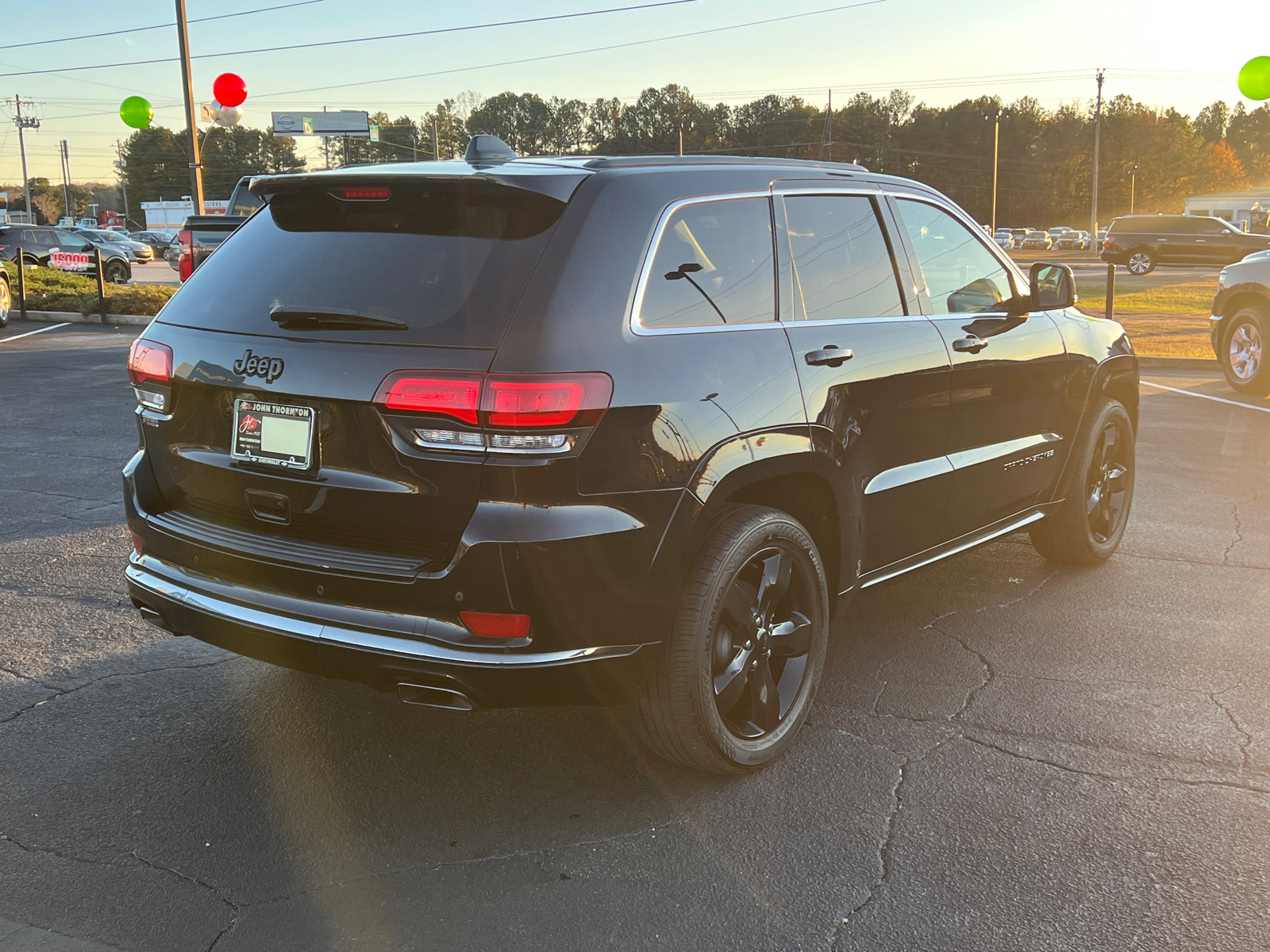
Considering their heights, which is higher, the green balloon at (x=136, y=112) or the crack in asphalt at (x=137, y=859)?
Result: the green balloon at (x=136, y=112)

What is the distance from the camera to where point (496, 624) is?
288 cm

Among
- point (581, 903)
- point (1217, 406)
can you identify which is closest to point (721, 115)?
point (1217, 406)

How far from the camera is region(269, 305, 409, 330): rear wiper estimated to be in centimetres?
298

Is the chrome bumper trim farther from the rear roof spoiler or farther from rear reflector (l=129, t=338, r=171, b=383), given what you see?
the rear roof spoiler

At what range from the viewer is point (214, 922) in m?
2.76

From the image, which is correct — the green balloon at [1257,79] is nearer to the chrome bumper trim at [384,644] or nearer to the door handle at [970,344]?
the door handle at [970,344]

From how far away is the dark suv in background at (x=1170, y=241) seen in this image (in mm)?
37969

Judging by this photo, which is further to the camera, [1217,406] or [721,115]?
[721,115]

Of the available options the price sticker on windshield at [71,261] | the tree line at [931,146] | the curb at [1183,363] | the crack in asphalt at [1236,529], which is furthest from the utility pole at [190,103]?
the tree line at [931,146]

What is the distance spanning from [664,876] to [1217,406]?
1006 centimetres

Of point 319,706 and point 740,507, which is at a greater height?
point 740,507

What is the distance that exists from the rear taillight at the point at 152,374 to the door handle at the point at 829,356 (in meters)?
1.94

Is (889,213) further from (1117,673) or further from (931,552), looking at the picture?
(1117,673)

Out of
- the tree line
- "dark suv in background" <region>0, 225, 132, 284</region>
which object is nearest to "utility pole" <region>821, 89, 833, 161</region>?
the tree line
